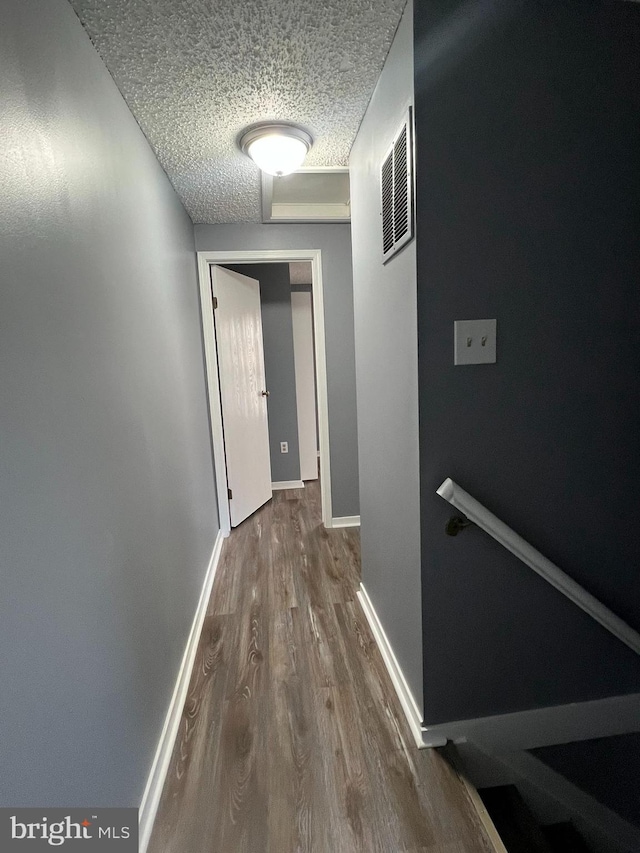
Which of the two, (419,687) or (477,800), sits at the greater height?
(419,687)

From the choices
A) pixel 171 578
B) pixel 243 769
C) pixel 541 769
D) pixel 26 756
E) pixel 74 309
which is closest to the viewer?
pixel 26 756

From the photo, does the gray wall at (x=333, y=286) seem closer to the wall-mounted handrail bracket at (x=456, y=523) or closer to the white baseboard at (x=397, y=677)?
the white baseboard at (x=397, y=677)

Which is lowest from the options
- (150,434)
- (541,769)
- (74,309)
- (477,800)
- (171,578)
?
(541,769)

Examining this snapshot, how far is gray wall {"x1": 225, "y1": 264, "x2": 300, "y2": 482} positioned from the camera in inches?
147

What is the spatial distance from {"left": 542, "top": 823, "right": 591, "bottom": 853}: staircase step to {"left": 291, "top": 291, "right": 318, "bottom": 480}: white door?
3.04m

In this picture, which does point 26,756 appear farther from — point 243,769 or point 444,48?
point 444,48

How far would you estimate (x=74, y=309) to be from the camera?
938 millimetres

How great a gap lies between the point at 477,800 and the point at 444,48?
2.05 meters

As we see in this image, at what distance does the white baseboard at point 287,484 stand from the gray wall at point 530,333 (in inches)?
110

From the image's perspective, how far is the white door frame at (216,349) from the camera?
2.76 meters

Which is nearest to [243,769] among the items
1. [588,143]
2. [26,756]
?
[26,756]

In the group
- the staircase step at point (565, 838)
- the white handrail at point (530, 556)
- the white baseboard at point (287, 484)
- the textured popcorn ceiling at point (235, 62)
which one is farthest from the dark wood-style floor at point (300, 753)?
the textured popcorn ceiling at point (235, 62)

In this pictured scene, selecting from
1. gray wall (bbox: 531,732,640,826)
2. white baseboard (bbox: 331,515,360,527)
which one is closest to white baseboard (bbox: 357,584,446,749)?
gray wall (bbox: 531,732,640,826)

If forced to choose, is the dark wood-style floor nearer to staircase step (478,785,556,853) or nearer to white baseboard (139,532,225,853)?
white baseboard (139,532,225,853)
